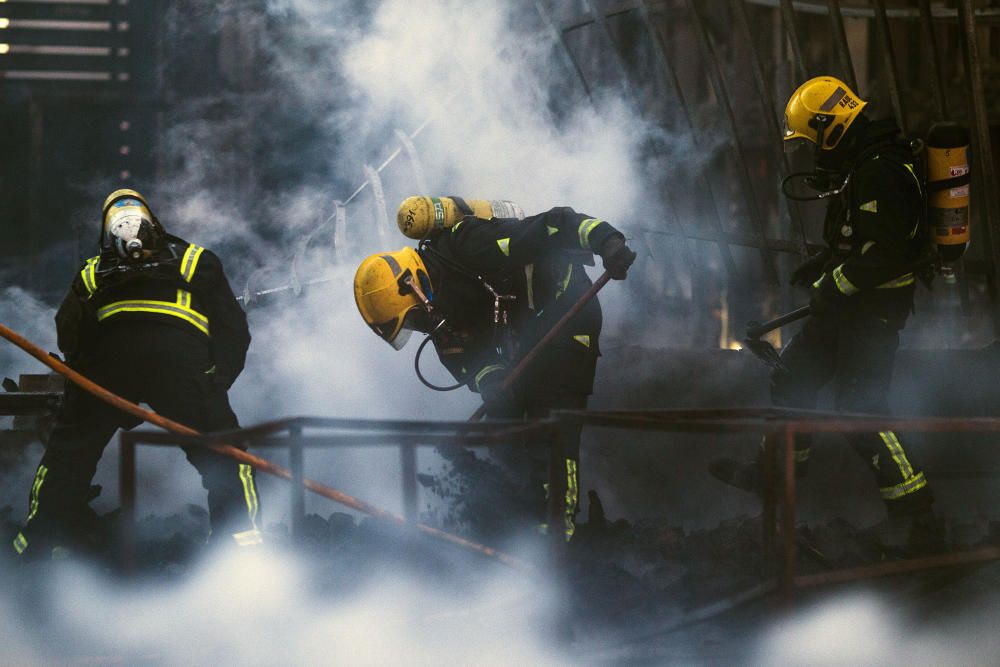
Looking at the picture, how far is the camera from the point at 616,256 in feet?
15.4

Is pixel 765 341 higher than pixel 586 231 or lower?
lower

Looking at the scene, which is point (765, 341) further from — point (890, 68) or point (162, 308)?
point (162, 308)

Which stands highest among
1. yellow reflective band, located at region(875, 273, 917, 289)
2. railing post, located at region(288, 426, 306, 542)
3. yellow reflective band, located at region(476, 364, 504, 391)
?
yellow reflective band, located at region(875, 273, 917, 289)

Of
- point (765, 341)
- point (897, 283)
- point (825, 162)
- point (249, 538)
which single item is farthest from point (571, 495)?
point (825, 162)

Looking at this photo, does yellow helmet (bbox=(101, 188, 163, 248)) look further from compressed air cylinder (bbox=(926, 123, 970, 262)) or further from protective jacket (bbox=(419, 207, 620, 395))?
compressed air cylinder (bbox=(926, 123, 970, 262))

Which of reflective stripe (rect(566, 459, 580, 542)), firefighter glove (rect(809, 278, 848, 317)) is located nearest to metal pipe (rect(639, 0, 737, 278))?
firefighter glove (rect(809, 278, 848, 317))

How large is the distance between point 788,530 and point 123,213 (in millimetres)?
3160

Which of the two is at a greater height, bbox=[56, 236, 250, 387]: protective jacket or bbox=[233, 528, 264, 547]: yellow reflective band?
bbox=[56, 236, 250, 387]: protective jacket

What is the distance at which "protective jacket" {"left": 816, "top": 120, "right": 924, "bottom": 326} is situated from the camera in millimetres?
4648

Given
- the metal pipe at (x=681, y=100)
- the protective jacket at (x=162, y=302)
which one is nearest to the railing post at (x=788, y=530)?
the protective jacket at (x=162, y=302)

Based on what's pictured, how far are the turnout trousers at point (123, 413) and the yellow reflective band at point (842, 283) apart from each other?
101 inches

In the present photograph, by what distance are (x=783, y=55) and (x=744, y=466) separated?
15.6 feet

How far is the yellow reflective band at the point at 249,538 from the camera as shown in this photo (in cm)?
471

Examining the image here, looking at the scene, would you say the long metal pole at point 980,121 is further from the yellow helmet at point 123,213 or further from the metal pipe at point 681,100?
the yellow helmet at point 123,213
